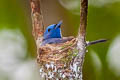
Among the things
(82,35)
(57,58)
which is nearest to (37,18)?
(57,58)

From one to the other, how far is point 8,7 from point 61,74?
7.05 feet

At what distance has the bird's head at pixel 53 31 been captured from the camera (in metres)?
5.73

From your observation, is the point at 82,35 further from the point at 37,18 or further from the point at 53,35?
the point at 53,35

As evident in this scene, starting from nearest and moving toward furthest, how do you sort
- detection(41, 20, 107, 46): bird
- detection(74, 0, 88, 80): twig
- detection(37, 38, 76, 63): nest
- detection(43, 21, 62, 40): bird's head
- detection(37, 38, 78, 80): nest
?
1. detection(74, 0, 88, 80): twig
2. detection(37, 38, 78, 80): nest
3. detection(37, 38, 76, 63): nest
4. detection(41, 20, 107, 46): bird
5. detection(43, 21, 62, 40): bird's head

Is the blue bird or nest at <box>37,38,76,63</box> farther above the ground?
the blue bird

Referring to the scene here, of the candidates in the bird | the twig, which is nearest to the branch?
the bird

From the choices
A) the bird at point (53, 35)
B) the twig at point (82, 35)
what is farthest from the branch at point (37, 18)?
the twig at point (82, 35)

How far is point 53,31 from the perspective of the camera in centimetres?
588

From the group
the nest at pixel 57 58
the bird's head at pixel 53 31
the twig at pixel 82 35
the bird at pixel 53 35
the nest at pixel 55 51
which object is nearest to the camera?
the twig at pixel 82 35

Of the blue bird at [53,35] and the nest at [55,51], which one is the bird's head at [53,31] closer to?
the blue bird at [53,35]

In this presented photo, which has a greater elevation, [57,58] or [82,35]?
[82,35]

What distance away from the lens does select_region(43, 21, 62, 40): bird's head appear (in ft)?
18.8

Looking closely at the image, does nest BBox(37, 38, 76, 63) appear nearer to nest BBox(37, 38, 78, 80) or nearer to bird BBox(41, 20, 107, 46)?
nest BBox(37, 38, 78, 80)

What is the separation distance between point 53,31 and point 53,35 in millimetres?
86
